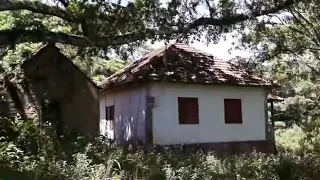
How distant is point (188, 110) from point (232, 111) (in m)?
2.53

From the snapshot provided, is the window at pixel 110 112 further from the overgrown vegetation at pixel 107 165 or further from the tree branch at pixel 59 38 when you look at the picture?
the overgrown vegetation at pixel 107 165

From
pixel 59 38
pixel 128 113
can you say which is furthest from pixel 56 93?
pixel 59 38

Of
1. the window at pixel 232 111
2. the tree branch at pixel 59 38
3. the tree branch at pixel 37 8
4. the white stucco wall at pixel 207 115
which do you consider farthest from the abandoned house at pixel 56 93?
the tree branch at pixel 59 38

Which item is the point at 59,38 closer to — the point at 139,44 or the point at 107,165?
the point at 139,44

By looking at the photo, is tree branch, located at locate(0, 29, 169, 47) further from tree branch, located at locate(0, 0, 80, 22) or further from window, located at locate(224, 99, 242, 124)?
window, located at locate(224, 99, 242, 124)

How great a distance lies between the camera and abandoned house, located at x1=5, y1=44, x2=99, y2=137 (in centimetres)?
2053

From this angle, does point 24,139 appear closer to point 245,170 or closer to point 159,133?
point 245,170

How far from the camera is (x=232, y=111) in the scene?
72.1 ft

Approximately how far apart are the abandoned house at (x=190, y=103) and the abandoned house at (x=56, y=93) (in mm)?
1784

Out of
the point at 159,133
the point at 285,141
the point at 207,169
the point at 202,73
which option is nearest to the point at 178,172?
the point at 207,169

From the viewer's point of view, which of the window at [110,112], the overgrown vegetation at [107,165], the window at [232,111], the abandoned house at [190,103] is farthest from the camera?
the window at [110,112]

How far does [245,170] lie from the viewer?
10859 millimetres

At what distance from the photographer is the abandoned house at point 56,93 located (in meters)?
20.5

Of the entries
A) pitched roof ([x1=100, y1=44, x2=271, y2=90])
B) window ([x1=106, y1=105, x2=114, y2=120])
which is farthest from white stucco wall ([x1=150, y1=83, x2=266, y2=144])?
window ([x1=106, y1=105, x2=114, y2=120])
